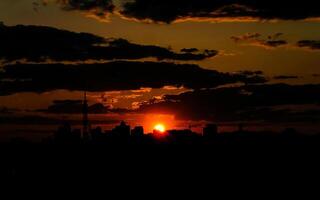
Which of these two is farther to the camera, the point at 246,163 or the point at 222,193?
the point at 246,163

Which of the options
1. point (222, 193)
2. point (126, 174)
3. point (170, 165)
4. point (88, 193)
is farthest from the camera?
point (170, 165)

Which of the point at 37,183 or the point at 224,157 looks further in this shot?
the point at 224,157

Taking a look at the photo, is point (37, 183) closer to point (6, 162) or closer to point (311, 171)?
point (6, 162)

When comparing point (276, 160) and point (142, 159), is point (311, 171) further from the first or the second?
point (142, 159)

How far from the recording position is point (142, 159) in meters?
188

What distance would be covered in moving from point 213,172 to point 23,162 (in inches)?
2469

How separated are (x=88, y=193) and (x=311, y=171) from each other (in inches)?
2693

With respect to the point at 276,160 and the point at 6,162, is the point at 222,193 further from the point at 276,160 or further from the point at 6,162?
the point at 6,162

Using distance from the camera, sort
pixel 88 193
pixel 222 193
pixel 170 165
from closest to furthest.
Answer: pixel 88 193 → pixel 222 193 → pixel 170 165

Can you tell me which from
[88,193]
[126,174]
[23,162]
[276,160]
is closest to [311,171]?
[276,160]

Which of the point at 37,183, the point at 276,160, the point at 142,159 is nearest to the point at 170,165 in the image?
the point at 142,159

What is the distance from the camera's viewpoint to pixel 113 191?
14100 centimetres

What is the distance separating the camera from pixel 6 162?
18788 cm

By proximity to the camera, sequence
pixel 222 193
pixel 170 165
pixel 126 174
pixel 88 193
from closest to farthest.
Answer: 1. pixel 88 193
2. pixel 222 193
3. pixel 126 174
4. pixel 170 165
